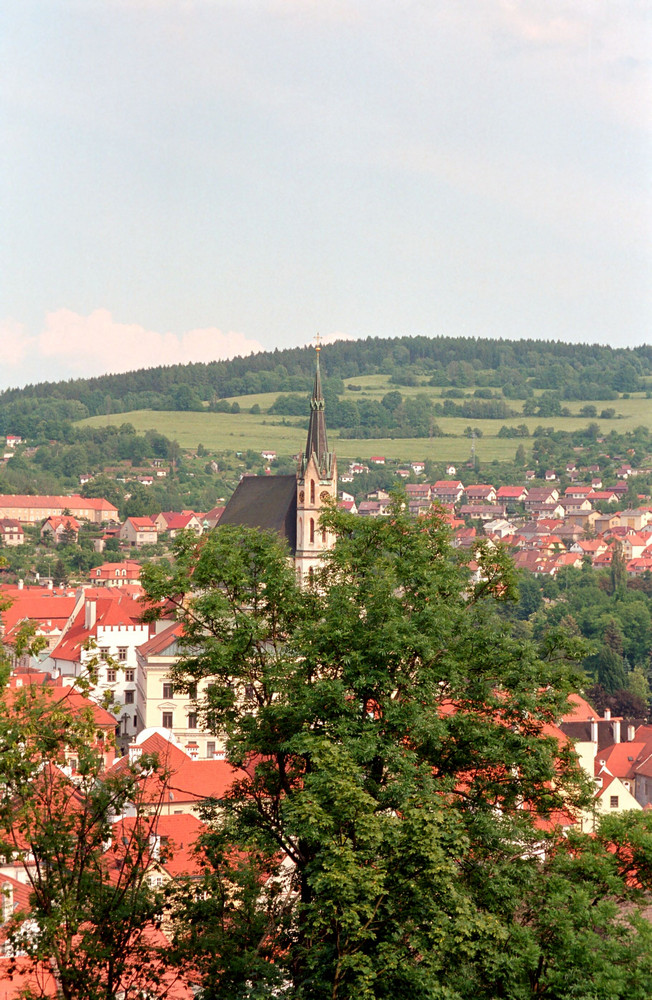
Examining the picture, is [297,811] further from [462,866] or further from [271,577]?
[271,577]

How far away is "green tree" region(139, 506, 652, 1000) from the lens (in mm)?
16656

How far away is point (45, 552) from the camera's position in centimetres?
15762

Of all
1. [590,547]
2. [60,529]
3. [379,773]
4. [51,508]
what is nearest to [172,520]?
[51,508]

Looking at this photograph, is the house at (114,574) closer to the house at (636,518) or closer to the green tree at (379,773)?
the house at (636,518)

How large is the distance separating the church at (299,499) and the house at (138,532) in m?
84.6

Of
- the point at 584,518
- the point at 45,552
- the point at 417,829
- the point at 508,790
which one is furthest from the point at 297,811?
the point at 584,518

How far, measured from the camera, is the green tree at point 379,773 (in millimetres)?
16656

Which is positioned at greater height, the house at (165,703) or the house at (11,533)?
the house at (165,703)

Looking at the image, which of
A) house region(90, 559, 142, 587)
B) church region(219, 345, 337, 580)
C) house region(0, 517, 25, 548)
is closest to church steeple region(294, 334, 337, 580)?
church region(219, 345, 337, 580)

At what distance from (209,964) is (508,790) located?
16.3ft

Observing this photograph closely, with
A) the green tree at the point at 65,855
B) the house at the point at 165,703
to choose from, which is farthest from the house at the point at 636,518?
the green tree at the point at 65,855

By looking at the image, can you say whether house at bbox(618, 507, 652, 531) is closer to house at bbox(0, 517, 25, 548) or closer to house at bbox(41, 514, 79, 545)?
house at bbox(41, 514, 79, 545)

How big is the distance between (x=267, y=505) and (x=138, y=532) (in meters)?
88.5

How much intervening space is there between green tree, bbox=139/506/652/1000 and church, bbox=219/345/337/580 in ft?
196
